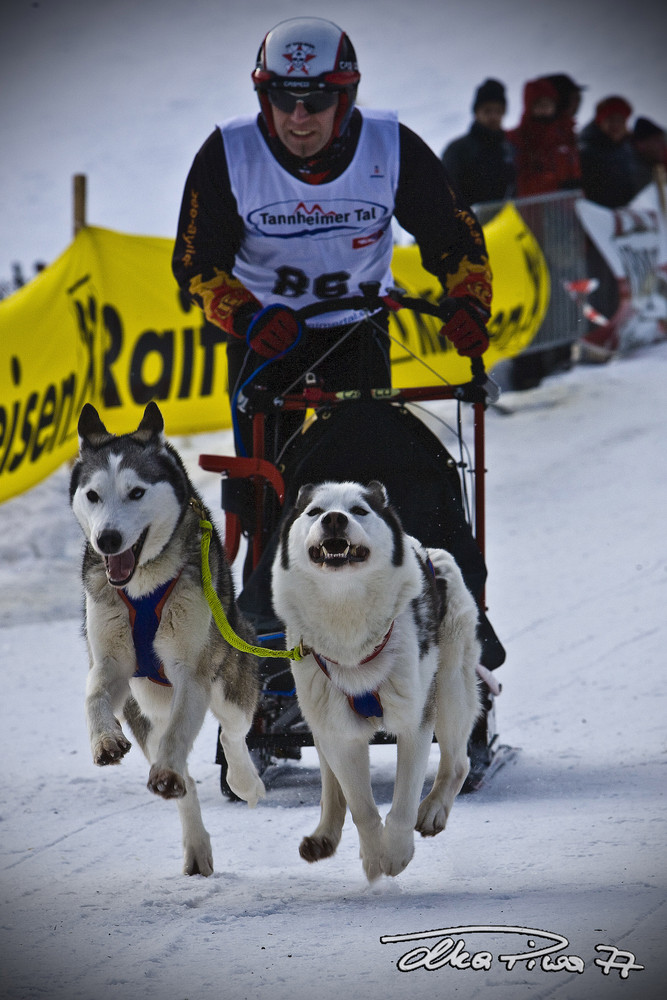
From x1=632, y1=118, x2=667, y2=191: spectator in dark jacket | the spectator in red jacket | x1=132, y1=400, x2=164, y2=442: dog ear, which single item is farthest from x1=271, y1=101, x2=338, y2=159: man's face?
x1=632, y1=118, x2=667, y2=191: spectator in dark jacket

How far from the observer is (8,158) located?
20.6 m

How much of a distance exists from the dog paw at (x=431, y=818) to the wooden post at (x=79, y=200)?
5.50m

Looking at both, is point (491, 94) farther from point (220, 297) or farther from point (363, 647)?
point (363, 647)

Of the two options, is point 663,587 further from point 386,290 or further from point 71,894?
point 71,894

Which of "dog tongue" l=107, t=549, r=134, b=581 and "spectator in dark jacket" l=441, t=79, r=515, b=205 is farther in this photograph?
"spectator in dark jacket" l=441, t=79, r=515, b=205

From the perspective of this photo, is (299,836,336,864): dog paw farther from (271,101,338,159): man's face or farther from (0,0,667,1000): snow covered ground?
(271,101,338,159): man's face

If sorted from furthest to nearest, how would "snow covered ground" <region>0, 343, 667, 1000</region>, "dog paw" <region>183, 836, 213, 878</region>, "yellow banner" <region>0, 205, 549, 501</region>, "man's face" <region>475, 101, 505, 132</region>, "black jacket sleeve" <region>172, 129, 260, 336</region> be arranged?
1. "man's face" <region>475, 101, 505, 132</region>
2. "yellow banner" <region>0, 205, 549, 501</region>
3. "black jacket sleeve" <region>172, 129, 260, 336</region>
4. "dog paw" <region>183, 836, 213, 878</region>
5. "snow covered ground" <region>0, 343, 667, 1000</region>

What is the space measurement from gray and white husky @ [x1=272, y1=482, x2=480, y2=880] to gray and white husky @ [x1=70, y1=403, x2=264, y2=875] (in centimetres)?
22

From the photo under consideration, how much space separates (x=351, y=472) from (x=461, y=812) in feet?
3.52

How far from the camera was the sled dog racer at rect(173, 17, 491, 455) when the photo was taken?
10.5 feet

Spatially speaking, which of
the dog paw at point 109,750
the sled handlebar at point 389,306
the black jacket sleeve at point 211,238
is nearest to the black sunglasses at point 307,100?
the black jacket sleeve at point 211,238

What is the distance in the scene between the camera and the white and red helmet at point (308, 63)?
3.16m

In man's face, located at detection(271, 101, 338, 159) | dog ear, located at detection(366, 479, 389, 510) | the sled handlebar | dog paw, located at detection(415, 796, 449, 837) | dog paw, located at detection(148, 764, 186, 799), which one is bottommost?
dog paw, located at detection(415, 796, 449, 837)

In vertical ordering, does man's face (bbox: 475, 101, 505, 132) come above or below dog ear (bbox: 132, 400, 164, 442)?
above
